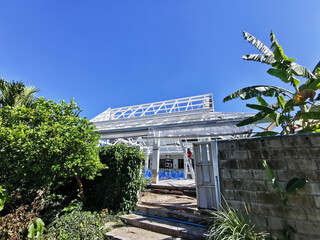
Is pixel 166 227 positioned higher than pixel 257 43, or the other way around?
pixel 257 43

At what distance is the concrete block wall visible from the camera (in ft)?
8.66

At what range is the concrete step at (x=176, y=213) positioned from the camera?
12.6ft

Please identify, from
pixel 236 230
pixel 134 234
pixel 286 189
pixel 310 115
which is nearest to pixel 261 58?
pixel 310 115

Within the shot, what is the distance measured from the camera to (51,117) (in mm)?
4574

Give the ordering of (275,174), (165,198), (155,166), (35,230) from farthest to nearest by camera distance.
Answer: (155,166)
(165,198)
(35,230)
(275,174)

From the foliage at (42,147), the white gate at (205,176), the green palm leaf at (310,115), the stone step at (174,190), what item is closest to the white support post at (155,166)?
the stone step at (174,190)

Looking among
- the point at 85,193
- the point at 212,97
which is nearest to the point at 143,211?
the point at 85,193

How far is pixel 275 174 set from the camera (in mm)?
2979

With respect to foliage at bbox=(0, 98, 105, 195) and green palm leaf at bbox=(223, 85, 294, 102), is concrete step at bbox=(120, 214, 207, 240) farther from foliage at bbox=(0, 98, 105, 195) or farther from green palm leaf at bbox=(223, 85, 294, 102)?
green palm leaf at bbox=(223, 85, 294, 102)

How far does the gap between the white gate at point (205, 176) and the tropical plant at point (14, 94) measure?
6664 millimetres

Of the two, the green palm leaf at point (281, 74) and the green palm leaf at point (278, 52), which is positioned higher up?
the green palm leaf at point (278, 52)

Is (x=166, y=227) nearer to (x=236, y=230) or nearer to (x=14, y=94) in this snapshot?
(x=236, y=230)

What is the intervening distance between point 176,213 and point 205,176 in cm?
141

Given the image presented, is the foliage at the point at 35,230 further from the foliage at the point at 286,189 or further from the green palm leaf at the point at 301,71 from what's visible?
the green palm leaf at the point at 301,71
